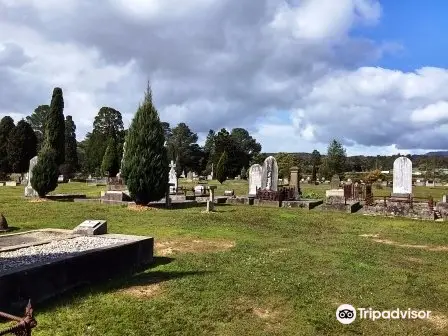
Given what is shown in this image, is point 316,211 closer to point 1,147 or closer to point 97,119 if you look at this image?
point 1,147

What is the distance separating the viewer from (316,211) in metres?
20.4

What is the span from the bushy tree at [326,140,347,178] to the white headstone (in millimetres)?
43095

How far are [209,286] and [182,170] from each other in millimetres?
78785

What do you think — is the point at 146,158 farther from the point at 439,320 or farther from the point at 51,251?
the point at 439,320

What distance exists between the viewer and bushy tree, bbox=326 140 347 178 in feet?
219

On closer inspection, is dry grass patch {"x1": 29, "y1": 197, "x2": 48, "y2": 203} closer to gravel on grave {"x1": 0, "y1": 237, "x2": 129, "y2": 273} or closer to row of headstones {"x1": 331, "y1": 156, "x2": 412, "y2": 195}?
gravel on grave {"x1": 0, "y1": 237, "x2": 129, "y2": 273}

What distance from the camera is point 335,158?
222 ft

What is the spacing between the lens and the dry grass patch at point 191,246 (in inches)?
387

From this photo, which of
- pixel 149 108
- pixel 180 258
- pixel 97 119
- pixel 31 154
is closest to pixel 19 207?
pixel 149 108

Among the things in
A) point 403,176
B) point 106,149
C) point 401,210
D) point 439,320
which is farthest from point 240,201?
point 106,149

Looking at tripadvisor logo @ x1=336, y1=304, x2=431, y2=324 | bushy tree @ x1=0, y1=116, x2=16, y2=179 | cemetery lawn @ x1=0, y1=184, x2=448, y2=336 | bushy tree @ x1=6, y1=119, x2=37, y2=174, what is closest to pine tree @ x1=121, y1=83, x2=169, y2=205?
cemetery lawn @ x1=0, y1=184, x2=448, y2=336

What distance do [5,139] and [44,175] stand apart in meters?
40.7

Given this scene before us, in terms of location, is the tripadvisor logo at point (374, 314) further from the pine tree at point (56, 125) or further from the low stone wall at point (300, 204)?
the pine tree at point (56, 125)

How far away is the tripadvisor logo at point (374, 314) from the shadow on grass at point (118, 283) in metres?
2.72
